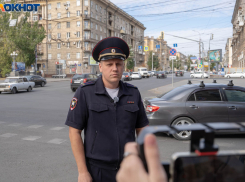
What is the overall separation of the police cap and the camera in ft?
4.67

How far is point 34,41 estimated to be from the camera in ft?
167

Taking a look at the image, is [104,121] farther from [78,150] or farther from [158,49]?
[158,49]

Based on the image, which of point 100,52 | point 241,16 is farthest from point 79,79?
point 241,16

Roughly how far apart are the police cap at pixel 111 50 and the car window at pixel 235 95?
5.41 meters

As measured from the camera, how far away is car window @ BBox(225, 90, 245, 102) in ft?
22.8

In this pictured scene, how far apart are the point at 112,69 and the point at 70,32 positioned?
6260 centimetres

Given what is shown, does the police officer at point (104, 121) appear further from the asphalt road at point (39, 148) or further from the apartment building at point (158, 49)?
the apartment building at point (158, 49)

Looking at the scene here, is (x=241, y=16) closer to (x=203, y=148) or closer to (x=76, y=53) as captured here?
(x=76, y=53)

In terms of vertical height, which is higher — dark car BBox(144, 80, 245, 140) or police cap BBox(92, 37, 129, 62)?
police cap BBox(92, 37, 129, 62)

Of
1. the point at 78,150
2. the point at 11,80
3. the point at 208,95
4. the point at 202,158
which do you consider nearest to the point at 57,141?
the point at 208,95

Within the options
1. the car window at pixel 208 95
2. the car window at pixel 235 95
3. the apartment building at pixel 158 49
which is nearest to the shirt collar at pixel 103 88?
the car window at pixel 208 95

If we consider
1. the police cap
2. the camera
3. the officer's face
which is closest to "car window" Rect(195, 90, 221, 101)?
the police cap

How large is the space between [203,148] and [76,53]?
62.4 meters

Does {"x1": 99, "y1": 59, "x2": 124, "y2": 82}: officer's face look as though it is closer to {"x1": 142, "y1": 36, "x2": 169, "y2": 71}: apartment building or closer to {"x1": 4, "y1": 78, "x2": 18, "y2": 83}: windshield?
{"x1": 4, "y1": 78, "x2": 18, "y2": 83}: windshield
